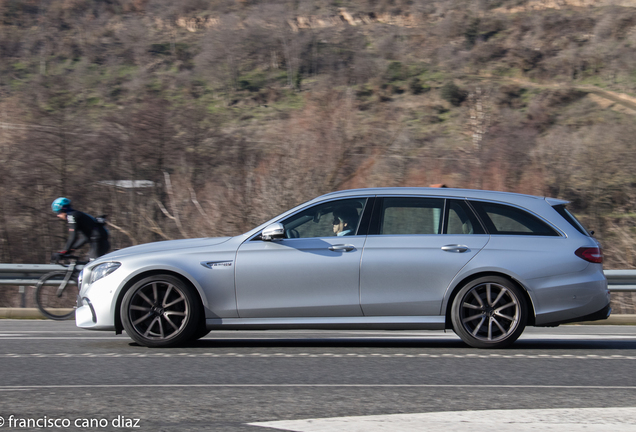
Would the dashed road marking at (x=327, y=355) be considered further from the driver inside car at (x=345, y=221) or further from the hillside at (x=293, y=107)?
the hillside at (x=293, y=107)

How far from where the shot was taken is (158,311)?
7.36 m

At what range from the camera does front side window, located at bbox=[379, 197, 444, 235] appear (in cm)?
754

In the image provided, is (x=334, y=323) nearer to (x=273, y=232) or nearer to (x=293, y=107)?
(x=273, y=232)

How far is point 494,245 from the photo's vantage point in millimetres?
7445

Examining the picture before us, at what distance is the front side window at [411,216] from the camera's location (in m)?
7.54

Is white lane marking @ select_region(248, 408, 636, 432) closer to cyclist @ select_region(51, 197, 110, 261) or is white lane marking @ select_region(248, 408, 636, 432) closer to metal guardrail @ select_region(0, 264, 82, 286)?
cyclist @ select_region(51, 197, 110, 261)

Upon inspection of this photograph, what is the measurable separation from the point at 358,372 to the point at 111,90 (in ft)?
288

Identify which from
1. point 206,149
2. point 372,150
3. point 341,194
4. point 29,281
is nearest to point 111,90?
point 206,149

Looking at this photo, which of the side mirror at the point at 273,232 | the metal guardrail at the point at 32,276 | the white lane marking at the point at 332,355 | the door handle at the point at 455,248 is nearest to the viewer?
the white lane marking at the point at 332,355

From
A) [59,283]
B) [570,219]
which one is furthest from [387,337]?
[59,283]

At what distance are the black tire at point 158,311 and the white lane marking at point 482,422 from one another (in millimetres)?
2901

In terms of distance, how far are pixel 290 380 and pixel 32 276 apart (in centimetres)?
849

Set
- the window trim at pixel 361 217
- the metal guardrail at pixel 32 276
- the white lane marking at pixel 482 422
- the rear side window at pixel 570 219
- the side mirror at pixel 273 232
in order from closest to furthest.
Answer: the white lane marking at pixel 482 422 < the side mirror at pixel 273 232 < the window trim at pixel 361 217 < the rear side window at pixel 570 219 < the metal guardrail at pixel 32 276

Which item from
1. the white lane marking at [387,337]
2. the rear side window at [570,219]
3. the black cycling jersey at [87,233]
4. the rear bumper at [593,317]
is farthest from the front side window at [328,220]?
the black cycling jersey at [87,233]
